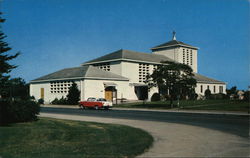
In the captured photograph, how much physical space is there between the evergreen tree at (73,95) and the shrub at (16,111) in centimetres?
2633

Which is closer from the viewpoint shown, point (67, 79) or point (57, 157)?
point (57, 157)

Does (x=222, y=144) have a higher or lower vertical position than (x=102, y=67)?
lower

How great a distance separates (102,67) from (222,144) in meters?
43.9

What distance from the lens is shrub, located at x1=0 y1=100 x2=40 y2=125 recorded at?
1502 cm

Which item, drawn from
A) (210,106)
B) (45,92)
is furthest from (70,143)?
(45,92)

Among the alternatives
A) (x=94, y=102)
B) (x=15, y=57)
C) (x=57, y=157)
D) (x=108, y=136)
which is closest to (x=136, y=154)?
(x=57, y=157)

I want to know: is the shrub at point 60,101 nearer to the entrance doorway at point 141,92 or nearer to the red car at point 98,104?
the red car at point 98,104

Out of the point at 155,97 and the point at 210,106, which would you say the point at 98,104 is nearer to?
the point at 210,106

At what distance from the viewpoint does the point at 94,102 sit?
33.1 meters

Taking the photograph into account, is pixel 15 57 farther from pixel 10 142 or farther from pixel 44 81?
pixel 44 81

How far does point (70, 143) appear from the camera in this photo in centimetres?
983

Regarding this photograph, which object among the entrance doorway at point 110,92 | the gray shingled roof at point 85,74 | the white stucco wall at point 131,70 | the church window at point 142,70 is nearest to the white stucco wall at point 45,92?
the gray shingled roof at point 85,74

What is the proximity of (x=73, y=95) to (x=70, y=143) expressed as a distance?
33251mm

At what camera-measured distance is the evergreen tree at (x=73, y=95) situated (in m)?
42.6
